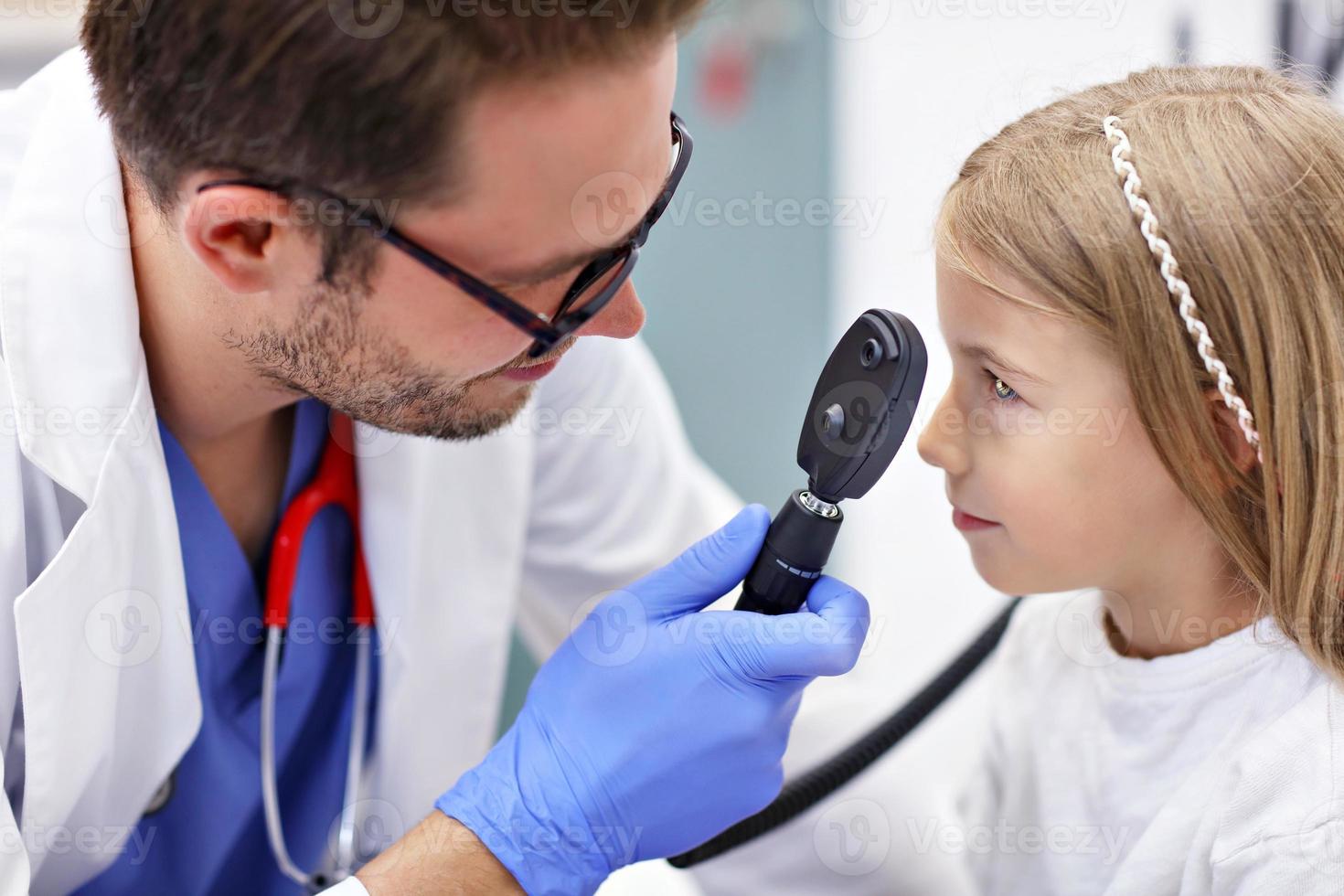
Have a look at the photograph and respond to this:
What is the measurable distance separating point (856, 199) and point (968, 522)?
116 cm

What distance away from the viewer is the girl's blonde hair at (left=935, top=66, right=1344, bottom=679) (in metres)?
0.86

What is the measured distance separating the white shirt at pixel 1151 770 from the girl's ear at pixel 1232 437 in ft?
0.47

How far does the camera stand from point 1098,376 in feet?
2.94

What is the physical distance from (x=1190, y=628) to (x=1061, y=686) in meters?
0.16

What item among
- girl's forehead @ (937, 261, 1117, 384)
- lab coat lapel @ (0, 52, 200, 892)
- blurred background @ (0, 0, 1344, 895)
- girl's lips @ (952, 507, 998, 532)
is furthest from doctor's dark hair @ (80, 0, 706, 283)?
blurred background @ (0, 0, 1344, 895)

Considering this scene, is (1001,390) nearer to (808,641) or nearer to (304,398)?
(808,641)

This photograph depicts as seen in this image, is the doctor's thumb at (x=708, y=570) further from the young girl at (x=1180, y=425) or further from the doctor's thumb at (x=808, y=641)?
the young girl at (x=1180, y=425)

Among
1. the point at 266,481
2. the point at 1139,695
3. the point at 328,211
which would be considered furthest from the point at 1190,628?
the point at 266,481

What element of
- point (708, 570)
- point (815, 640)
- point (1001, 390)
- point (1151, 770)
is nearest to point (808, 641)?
point (815, 640)

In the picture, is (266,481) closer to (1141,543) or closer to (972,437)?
(972,437)

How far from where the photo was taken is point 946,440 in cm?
96

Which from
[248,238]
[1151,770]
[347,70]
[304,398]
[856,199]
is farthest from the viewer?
[856,199]

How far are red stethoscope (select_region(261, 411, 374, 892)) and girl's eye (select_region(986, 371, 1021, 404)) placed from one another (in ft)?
2.16

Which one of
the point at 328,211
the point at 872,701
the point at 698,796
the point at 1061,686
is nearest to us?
the point at 328,211
